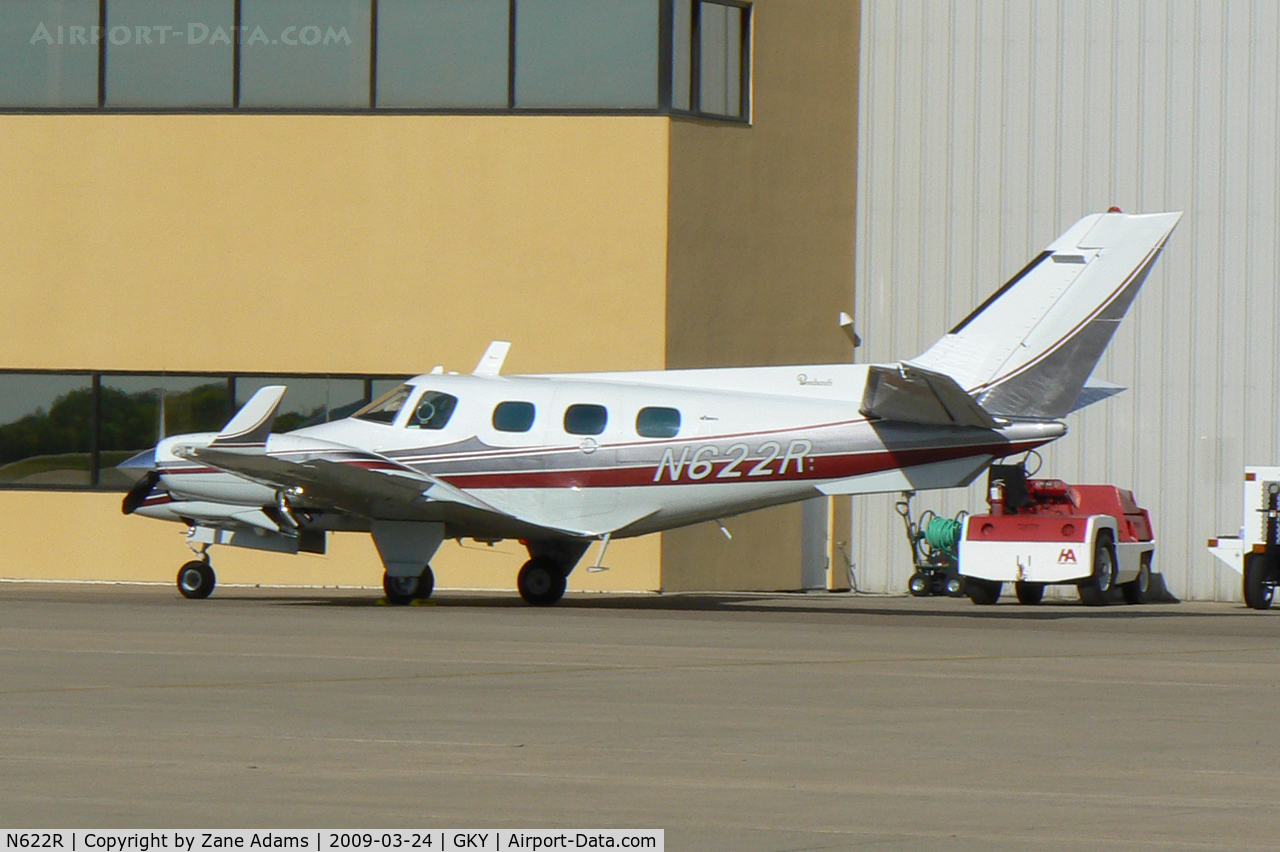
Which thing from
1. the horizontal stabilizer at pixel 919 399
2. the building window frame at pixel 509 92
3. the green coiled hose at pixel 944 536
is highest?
the building window frame at pixel 509 92

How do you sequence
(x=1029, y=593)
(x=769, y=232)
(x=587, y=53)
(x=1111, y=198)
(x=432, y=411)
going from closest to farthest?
(x=432, y=411)
(x=1029, y=593)
(x=587, y=53)
(x=769, y=232)
(x=1111, y=198)

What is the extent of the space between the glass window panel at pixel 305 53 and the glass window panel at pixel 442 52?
383 millimetres

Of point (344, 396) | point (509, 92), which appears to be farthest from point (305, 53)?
point (344, 396)

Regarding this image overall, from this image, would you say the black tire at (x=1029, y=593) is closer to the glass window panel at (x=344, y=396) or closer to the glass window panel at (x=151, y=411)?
the glass window panel at (x=344, y=396)

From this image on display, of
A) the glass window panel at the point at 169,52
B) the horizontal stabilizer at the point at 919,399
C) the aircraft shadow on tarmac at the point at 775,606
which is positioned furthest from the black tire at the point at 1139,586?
the glass window panel at the point at 169,52

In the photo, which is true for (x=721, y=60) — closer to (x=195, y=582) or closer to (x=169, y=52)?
(x=169, y=52)

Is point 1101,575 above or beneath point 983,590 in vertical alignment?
above

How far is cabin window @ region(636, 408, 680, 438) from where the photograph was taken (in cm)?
2127

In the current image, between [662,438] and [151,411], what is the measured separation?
1058 centimetres

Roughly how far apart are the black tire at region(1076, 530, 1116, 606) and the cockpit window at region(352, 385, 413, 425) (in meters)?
9.41

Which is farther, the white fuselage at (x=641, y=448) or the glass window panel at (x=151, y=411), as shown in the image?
the glass window panel at (x=151, y=411)

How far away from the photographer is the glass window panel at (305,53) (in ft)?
92.4

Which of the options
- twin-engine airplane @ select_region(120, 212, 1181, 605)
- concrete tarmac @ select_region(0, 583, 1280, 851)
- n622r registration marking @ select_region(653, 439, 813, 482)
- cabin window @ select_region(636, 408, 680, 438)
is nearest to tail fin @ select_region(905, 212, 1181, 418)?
twin-engine airplane @ select_region(120, 212, 1181, 605)

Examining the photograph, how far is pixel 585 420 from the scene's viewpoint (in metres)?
21.7
